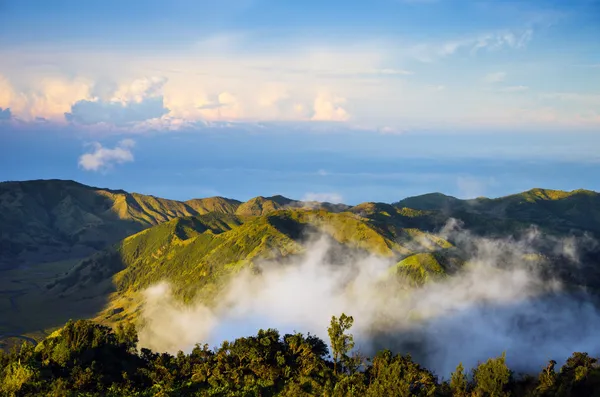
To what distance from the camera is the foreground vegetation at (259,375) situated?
3905 inches

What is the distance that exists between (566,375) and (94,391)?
90.5m

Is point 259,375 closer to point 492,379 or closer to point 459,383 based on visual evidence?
point 459,383

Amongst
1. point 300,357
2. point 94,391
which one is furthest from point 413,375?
point 94,391

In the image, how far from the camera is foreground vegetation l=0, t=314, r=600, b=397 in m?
99.2

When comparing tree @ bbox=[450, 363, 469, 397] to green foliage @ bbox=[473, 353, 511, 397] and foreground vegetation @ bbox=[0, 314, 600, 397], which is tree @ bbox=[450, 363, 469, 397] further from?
green foliage @ bbox=[473, 353, 511, 397]

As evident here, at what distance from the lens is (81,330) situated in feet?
426

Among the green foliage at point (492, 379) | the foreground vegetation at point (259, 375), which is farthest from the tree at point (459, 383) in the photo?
the green foliage at point (492, 379)

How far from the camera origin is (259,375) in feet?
364

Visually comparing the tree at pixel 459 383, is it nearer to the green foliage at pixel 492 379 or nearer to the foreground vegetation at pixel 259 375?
the foreground vegetation at pixel 259 375

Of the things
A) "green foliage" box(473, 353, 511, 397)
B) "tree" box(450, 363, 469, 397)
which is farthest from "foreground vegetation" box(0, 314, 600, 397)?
"green foliage" box(473, 353, 511, 397)

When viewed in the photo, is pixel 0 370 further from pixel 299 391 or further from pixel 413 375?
pixel 413 375

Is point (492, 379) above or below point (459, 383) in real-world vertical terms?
above

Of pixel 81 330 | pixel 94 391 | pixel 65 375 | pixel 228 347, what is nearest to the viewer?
pixel 94 391

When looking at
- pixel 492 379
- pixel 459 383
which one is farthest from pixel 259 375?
pixel 492 379
